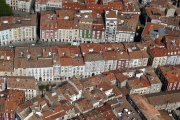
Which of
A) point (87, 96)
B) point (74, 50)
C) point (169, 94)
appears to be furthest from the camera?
point (74, 50)

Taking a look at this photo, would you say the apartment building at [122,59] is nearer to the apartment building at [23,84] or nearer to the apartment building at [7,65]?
the apartment building at [23,84]

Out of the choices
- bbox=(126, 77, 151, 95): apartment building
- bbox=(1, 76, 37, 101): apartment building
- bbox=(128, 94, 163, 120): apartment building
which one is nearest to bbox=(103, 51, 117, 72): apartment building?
bbox=(126, 77, 151, 95): apartment building

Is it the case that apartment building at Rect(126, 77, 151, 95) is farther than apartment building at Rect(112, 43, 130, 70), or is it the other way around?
apartment building at Rect(112, 43, 130, 70)

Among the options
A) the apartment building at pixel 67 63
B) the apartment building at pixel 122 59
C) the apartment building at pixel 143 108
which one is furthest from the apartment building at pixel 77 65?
the apartment building at pixel 143 108

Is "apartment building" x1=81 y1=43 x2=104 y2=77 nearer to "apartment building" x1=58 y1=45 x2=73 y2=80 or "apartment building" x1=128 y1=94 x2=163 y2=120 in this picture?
"apartment building" x1=58 y1=45 x2=73 y2=80

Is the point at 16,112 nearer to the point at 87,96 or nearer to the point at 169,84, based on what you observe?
the point at 87,96

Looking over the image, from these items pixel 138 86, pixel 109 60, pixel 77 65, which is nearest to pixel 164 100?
pixel 138 86

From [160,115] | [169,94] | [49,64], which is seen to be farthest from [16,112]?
[169,94]
